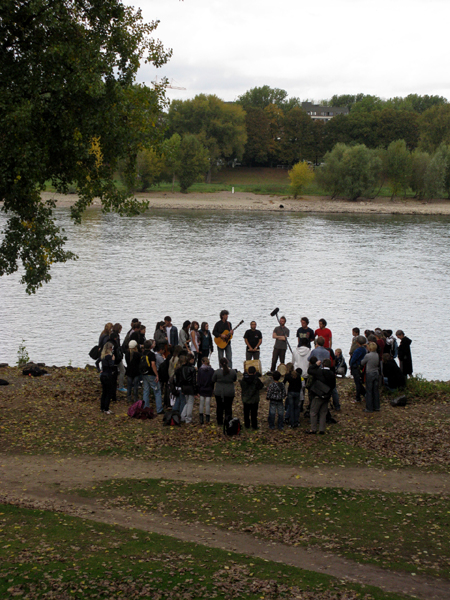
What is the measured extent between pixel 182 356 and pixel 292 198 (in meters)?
101

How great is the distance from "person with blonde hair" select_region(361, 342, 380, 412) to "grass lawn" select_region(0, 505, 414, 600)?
7.90 meters

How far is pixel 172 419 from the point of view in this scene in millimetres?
14883

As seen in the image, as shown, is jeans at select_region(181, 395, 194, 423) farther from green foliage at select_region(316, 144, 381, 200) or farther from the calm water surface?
green foliage at select_region(316, 144, 381, 200)

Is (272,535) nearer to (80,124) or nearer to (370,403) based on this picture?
(370,403)

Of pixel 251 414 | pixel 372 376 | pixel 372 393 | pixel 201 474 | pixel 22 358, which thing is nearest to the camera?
pixel 201 474

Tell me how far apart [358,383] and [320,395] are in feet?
10.0

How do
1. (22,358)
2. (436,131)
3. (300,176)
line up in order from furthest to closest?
1. (436,131)
2. (300,176)
3. (22,358)

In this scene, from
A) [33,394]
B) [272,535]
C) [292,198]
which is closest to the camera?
[272,535]

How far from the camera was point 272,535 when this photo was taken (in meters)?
9.77

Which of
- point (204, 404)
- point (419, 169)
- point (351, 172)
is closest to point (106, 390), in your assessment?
point (204, 404)

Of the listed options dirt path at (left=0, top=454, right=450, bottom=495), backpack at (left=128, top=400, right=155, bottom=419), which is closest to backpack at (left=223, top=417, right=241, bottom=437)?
dirt path at (left=0, top=454, right=450, bottom=495)

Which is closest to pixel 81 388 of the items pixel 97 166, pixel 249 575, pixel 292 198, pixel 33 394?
pixel 33 394

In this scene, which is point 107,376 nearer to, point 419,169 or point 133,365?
point 133,365

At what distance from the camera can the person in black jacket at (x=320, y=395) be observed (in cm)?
1441
